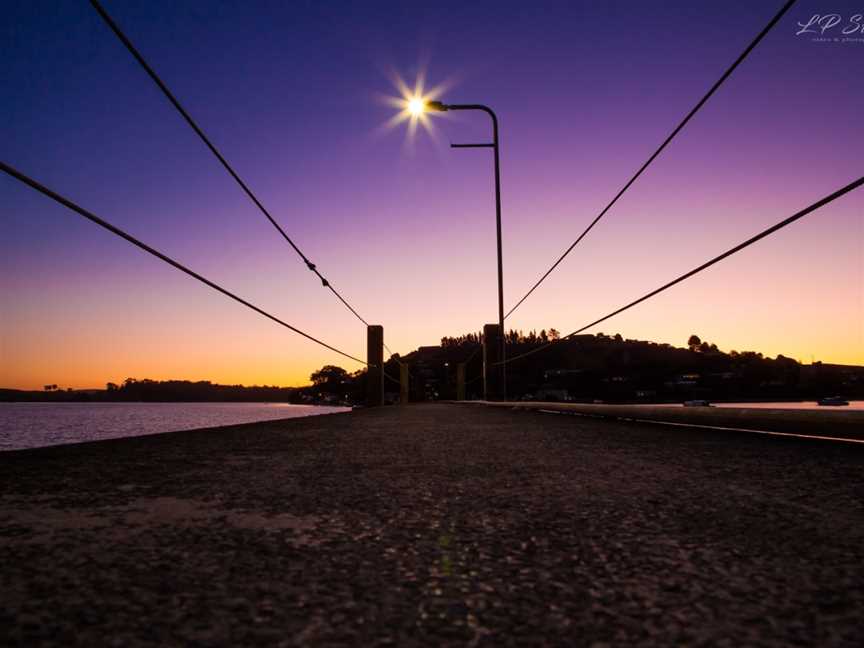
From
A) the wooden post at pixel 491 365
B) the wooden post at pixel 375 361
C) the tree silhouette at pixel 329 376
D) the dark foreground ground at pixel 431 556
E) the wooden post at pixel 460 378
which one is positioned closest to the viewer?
the dark foreground ground at pixel 431 556

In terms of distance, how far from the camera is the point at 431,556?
1.07 m

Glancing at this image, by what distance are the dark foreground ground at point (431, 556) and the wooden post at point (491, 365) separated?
13956 mm

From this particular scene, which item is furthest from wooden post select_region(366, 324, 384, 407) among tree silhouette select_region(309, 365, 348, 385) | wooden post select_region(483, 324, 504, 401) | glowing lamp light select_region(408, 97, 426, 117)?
tree silhouette select_region(309, 365, 348, 385)

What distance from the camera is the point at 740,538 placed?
3.98 feet

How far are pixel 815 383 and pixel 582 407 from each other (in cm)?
9626

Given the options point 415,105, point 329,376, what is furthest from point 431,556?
point 329,376

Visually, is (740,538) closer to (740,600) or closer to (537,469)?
(740,600)

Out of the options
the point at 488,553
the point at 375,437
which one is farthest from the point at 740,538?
the point at 375,437

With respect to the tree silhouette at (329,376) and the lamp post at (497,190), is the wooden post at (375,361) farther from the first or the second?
the tree silhouette at (329,376)

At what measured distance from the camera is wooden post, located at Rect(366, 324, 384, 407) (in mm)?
21406

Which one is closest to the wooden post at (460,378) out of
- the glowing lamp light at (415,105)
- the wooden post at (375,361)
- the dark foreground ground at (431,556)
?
the wooden post at (375,361)

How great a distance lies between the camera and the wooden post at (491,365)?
16.2 m

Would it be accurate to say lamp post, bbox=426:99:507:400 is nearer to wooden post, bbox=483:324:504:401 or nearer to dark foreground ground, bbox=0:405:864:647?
wooden post, bbox=483:324:504:401

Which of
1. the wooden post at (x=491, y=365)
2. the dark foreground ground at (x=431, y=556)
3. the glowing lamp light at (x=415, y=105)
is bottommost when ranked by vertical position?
the dark foreground ground at (x=431, y=556)
